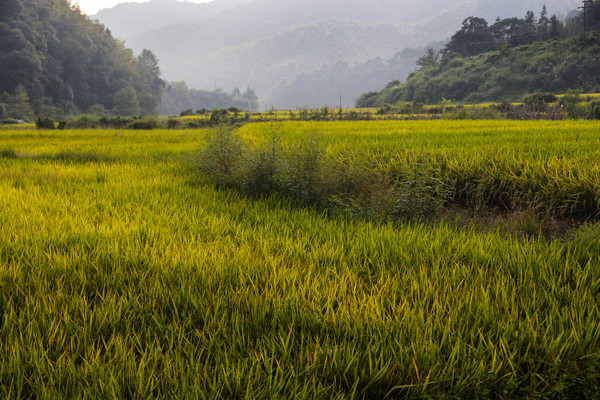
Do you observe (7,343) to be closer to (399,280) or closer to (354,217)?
(399,280)

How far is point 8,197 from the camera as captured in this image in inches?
164

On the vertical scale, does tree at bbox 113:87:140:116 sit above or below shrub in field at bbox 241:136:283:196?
above

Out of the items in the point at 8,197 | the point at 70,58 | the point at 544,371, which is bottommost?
the point at 544,371

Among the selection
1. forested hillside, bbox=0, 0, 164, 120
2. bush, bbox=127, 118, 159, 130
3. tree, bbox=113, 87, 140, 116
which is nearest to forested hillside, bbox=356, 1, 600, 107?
bush, bbox=127, 118, 159, 130

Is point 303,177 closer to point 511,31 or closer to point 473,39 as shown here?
point 473,39

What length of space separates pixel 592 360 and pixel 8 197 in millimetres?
5416

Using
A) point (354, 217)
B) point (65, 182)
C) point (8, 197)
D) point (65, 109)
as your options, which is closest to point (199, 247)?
point (354, 217)

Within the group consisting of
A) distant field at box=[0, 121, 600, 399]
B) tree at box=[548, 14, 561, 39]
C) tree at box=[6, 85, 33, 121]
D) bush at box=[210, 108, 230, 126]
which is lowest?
distant field at box=[0, 121, 600, 399]

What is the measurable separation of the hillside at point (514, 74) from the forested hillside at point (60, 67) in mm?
53155

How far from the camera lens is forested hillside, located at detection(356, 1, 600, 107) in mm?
40406

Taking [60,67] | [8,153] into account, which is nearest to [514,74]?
[8,153]

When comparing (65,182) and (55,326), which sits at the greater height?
(65,182)

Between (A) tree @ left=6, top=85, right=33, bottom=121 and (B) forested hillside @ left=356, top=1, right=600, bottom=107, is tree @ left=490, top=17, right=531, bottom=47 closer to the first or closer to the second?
(B) forested hillside @ left=356, top=1, right=600, bottom=107

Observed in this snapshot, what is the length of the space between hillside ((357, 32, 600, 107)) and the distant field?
4881 centimetres
